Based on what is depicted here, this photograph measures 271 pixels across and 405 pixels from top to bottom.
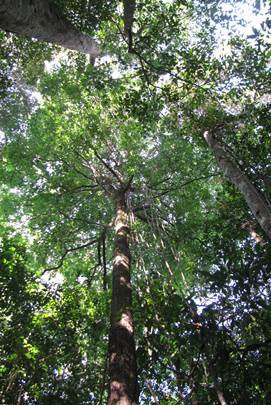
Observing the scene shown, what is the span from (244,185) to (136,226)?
7.72 ft

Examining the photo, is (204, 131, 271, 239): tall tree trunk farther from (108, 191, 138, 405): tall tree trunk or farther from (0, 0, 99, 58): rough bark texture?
(0, 0, 99, 58): rough bark texture

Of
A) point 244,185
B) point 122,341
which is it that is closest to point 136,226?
point 244,185

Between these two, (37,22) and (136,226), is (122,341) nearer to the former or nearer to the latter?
(136,226)

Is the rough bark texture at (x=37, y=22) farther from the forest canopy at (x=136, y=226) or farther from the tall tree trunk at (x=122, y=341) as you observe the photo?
the tall tree trunk at (x=122, y=341)

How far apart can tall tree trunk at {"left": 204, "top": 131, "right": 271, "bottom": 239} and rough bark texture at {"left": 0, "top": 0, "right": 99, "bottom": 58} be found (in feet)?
11.7

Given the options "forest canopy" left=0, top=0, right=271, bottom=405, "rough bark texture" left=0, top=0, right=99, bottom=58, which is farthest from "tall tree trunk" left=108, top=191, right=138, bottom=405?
"rough bark texture" left=0, top=0, right=99, bottom=58

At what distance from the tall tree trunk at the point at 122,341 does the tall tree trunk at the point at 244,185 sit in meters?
2.21

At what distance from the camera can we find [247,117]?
624cm

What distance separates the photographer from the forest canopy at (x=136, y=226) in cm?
329

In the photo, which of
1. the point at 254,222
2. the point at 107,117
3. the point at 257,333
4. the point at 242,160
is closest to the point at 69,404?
the point at 257,333

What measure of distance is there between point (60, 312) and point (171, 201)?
5.66 m

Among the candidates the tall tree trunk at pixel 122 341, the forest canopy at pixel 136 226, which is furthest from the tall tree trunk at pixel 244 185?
the tall tree trunk at pixel 122 341

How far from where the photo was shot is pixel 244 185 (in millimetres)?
5609

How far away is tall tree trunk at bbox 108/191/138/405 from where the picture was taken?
3.07 metres
